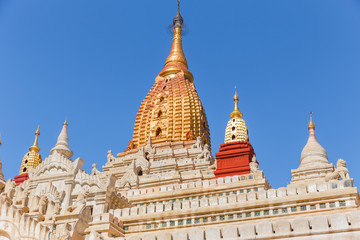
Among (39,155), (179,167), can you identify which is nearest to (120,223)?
(179,167)

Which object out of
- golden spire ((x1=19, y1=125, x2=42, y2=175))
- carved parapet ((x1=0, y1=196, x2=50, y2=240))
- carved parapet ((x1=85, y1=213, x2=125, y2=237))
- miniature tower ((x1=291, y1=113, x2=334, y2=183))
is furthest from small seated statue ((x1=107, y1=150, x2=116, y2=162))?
carved parapet ((x1=0, y1=196, x2=50, y2=240))

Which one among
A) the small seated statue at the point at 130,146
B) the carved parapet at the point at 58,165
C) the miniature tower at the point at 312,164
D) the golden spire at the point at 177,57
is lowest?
the miniature tower at the point at 312,164

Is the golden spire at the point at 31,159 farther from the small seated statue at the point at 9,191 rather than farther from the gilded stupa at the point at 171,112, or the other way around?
the small seated statue at the point at 9,191

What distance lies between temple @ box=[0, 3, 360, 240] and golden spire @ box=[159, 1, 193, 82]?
366cm

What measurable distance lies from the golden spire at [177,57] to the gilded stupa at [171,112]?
4.6 inches

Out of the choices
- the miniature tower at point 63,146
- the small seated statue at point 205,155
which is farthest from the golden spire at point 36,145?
the small seated statue at point 205,155

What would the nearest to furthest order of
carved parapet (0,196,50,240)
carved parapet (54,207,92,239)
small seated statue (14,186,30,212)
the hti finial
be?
carved parapet (54,207,92,239)
carved parapet (0,196,50,240)
small seated statue (14,186,30,212)
the hti finial

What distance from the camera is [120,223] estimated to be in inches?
898

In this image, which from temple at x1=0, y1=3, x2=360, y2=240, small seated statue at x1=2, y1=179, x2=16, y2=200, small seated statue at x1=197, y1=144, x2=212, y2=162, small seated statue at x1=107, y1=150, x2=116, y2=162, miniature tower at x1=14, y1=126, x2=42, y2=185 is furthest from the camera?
miniature tower at x1=14, y1=126, x2=42, y2=185

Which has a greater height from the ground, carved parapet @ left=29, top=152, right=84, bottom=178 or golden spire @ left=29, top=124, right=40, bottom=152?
golden spire @ left=29, top=124, right=40, bottom=152

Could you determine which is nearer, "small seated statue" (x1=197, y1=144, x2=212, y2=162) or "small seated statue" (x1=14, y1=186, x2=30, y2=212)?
"small seated statue" (x1=14, y1=186, x2=30, y2=212)

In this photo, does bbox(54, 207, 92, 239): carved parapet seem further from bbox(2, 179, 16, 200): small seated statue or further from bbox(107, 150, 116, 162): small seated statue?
bbox(107, 150, 116, 162): small seated statue

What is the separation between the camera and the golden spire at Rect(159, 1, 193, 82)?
201 ft

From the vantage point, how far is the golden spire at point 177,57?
61344 mm
